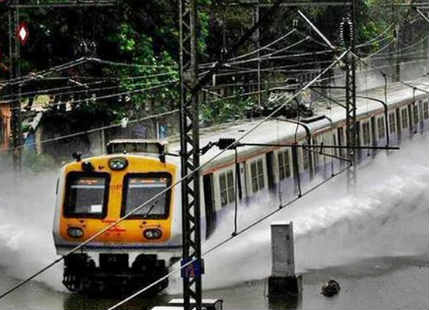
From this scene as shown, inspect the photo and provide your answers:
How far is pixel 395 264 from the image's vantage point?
86.3 feet

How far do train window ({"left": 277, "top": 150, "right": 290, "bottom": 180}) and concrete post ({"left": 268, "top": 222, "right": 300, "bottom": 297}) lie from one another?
4.69 meters

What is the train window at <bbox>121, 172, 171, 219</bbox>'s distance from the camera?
21.9 metres

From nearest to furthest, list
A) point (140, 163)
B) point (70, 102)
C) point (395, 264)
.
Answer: point (140, 163) → point (395, 264) → point (70, 102)

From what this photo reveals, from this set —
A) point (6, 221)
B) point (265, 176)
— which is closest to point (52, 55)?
point (6, 221)

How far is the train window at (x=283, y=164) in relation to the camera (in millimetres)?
27459

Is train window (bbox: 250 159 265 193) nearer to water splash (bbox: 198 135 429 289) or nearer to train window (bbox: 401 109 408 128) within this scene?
water splash (bbox: 198 135 429 289)

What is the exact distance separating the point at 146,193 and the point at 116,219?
649mm

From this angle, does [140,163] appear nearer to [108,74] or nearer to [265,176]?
A: [265,176]

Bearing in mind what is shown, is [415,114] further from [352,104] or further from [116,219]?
[116,219]

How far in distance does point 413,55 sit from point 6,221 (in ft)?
112

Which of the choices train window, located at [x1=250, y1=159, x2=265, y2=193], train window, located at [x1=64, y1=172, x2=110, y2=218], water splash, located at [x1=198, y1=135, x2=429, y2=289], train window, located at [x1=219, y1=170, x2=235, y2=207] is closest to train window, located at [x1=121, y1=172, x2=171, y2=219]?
train window, located at [x1=64, y1=172, x2=110, y2=218]

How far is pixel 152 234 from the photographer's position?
71.8ft

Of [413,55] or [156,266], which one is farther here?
[413,55]

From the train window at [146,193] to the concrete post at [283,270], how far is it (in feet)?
6.88
